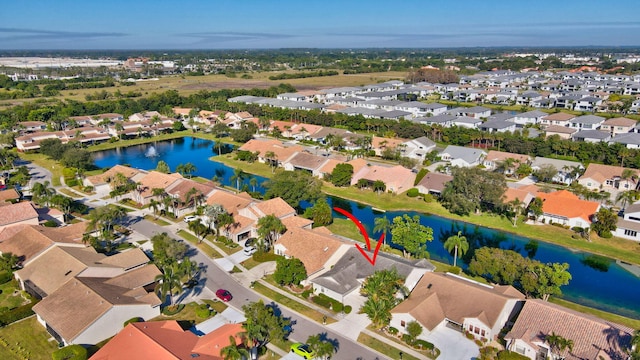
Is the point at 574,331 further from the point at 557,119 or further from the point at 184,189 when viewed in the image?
the point at 557,119

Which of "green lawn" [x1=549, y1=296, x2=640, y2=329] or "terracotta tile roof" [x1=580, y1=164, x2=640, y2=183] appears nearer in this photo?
"green lawn" [x1=549, y1=296, x2=640, y2=329]

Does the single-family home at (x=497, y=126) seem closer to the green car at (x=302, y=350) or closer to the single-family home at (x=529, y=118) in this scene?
the single-family home at (x=529, y=118)

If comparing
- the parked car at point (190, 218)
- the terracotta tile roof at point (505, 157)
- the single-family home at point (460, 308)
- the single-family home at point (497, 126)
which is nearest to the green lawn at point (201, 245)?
the parked car at point (190, 218)

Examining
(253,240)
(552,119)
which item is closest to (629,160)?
(552,119)

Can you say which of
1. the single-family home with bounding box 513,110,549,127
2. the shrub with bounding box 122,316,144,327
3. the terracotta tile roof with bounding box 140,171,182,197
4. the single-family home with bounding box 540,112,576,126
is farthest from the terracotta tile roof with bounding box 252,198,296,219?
the single-family home with bounding box 540,112,576,126

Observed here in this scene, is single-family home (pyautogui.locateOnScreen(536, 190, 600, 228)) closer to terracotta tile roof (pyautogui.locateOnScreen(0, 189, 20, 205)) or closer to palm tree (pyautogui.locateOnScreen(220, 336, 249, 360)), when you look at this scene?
palm tree (pyautogui.locateOnScreen(220, 336, 249, 360))

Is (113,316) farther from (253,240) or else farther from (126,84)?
(126,84)
